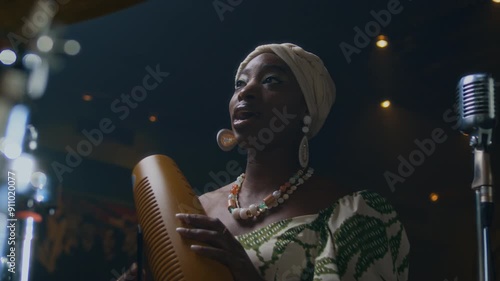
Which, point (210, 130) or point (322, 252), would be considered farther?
point (210, 130)

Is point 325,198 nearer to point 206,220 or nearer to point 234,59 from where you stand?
point 206,220

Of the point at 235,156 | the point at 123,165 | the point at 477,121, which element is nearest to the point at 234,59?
the point at 235,156

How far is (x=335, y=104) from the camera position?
7.30 ft

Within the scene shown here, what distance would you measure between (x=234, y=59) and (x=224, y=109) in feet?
0.55

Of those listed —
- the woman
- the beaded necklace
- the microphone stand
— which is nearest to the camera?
the microphone stand

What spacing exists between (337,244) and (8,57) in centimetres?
123

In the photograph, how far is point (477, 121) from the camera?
1.29 metres

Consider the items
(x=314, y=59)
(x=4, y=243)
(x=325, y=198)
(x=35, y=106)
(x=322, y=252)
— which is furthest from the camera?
(x=35, y=106)

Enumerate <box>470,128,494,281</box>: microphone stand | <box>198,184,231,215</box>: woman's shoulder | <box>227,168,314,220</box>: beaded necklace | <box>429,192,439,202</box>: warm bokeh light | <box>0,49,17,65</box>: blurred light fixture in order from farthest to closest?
1. <box>0,49,17,65</box>: blurred light fixture
2. <box>429,192,439,202</box>: warm bokeh light
3. <box>198,184,231,215</box>: woman's shoulder
4. <box>227,168,314,220</box>: beaded necklace
5. <box>470,128,494,281</box>: microphone stand

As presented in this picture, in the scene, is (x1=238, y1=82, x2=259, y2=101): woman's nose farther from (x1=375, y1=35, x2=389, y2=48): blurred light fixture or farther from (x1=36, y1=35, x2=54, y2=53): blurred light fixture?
(x1=36, y1=35, x2=54, y2=53): blurred light fixture

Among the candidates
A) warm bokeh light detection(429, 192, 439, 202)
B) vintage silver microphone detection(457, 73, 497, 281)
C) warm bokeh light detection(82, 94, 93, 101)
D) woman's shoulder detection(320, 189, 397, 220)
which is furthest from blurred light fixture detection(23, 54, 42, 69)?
vintage silver microphone detection(457, 73, 497, 281)

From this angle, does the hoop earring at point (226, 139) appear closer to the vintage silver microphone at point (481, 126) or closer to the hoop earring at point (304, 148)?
the hoop earring at point (304, 148)

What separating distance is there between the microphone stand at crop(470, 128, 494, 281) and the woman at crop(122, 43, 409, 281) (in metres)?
0.27
